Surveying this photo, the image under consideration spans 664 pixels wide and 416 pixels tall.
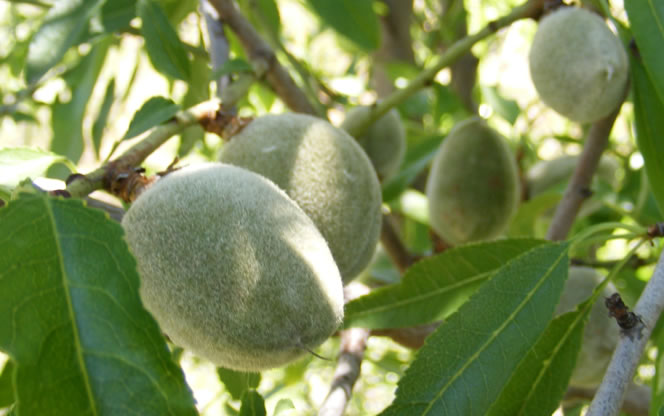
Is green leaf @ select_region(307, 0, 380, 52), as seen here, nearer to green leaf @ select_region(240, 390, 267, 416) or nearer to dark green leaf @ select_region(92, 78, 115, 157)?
dark green leaf @ select_region(92, 78, 115, 157)

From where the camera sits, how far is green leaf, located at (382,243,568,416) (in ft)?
1.96

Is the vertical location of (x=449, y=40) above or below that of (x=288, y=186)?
below

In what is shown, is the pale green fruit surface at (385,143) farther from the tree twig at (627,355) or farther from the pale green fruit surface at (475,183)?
the tree twig at (627,355)

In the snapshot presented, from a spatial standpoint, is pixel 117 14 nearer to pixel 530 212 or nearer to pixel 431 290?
pixel 431 290

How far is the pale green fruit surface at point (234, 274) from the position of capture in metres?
0.52

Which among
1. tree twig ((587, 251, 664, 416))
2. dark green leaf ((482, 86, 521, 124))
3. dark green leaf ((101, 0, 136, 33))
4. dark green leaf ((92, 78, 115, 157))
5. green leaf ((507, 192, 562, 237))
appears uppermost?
dark green leaf ((101, 0, 136, 33))

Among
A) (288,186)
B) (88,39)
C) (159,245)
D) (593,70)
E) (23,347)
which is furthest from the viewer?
(88,39)

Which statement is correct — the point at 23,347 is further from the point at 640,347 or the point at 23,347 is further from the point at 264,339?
the point at 640,347

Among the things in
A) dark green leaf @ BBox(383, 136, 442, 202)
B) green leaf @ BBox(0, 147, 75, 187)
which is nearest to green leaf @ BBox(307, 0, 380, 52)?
dark green leaf @ BBox(383, 136, 442, 202)

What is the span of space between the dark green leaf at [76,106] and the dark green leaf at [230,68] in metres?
0.34

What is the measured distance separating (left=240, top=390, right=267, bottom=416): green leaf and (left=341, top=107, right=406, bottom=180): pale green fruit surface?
568 mm

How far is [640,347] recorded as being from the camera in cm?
56

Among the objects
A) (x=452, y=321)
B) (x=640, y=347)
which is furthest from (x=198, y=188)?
(x=640, y=347)

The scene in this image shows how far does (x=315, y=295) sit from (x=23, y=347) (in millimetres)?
203
